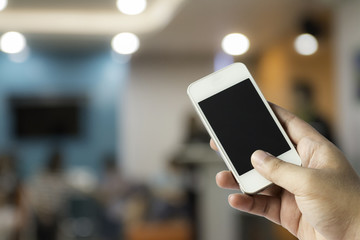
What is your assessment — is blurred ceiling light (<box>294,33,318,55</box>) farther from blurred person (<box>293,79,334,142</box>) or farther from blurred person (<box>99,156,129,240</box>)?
blurred person (<box>99,156,129,240</box>)

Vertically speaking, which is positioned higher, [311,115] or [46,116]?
[46,116]

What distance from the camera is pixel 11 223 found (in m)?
4.04

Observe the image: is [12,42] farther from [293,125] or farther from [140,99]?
[293,125]

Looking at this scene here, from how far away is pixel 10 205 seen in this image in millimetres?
4164

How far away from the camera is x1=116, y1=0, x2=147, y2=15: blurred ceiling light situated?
3.89 metres

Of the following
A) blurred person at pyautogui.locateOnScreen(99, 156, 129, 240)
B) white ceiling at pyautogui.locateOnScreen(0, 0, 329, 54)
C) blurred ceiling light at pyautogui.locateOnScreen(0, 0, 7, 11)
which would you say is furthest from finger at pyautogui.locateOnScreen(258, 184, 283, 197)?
blurred person at pyautogui.locateOnScreen(99, 156, 129, 240)

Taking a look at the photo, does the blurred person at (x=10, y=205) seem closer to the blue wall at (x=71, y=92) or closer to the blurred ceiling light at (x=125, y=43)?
the blue wall at (x=71, y=92)

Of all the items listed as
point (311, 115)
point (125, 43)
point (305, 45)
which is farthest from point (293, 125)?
point (125, 43)

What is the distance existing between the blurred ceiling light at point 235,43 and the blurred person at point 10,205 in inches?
96.4

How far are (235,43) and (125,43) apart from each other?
1.13m

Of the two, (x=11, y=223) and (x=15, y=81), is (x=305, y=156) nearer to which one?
(x=11, y=223)

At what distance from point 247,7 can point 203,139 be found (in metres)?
1.26

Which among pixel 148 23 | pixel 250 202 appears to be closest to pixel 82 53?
pixel 148 23

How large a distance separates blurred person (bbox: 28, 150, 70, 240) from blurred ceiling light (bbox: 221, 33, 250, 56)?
6.98 ft
